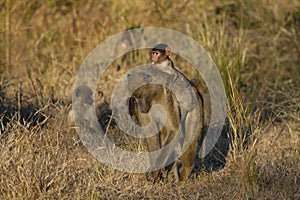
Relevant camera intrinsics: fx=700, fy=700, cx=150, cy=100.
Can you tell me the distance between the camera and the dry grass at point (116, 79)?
185 inches

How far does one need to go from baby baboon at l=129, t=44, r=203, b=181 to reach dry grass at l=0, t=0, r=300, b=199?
29 centimetres

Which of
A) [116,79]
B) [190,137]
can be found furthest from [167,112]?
[116,79]

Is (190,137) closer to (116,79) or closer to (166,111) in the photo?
(166,111)

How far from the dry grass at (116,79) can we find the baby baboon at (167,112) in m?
0.29

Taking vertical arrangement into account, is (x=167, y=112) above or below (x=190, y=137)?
above

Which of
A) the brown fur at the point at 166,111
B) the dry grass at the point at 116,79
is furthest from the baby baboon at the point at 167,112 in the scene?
the dry grass at the point at 116,79

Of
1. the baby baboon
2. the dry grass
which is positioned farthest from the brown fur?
the dry grass

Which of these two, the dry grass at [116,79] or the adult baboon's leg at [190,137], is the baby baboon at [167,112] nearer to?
the adult baboon's leg at [190,137]

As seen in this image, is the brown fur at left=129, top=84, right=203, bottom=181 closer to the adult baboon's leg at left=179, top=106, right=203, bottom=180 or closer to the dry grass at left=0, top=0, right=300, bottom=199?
the adult baboon's leg at left=179, top=106, right=203, bottom=180

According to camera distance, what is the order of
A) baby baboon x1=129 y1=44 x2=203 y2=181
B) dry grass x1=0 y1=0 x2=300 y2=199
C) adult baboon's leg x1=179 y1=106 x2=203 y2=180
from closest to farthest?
1. dry grass x1=0 y1=0 x2=300 y2=199
2. baby baboon x1=129 y1=44 x2=203 y2=181
3. adult baboon's leg x1=179 y1=106 x2=203 y2=180

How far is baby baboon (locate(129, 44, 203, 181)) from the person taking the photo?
480cm

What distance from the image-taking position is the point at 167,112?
189 inches

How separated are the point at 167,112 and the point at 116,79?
3192 millimetres

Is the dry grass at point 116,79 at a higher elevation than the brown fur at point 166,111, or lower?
lower
